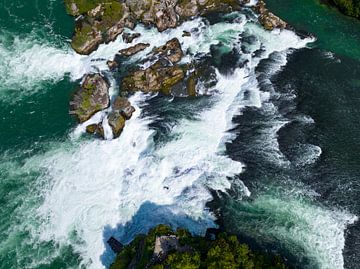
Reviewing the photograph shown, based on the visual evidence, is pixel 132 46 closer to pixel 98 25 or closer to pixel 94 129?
pixel 98 25

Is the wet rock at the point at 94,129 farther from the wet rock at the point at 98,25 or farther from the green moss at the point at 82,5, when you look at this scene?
the green moss at the point at 82,5

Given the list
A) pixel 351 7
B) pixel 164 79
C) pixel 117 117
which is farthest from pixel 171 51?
pixel 351 7

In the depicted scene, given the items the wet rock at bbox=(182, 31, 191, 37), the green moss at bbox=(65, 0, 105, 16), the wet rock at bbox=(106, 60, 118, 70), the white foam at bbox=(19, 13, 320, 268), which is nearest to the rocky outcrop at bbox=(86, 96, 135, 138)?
the white foam at bbox=(19, 13, 320, 268)

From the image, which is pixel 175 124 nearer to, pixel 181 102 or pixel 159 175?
pixel 181 102

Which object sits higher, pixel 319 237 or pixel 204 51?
pixel 204 51

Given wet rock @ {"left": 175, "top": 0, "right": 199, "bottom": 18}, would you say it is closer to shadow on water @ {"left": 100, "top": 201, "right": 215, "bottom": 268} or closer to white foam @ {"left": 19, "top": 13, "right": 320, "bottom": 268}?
white foam @ {"left": 19, "top": 13, "right": 320, "bottom": 268}

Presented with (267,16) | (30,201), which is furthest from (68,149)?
(267,16)

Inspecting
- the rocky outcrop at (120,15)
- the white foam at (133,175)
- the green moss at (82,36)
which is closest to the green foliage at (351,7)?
the rocky outcrop at (120,15)
